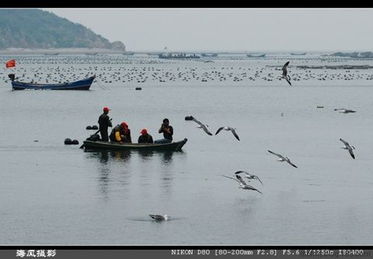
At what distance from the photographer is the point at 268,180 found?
26.4 m

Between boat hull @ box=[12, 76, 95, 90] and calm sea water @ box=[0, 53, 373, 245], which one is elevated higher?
boat hull @ box=[12, 76, 95, 90]

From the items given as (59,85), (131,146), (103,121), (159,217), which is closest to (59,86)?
(59,85)

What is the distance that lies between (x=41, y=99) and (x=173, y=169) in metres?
42.3

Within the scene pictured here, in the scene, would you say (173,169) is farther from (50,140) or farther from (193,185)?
(50,140)

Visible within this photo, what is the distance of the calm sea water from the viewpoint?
744 inches

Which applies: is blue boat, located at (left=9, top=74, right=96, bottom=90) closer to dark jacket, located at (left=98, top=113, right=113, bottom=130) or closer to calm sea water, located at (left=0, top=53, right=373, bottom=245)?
calm sea water, located at (left=0, top=53, right=373, bottom=245)

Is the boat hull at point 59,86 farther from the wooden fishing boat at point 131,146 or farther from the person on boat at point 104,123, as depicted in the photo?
the person on boat at point 104,123

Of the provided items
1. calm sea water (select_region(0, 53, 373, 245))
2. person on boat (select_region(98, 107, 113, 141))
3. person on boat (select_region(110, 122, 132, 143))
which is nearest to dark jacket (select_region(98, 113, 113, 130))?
person on boat (select_region(98, 107, 113, 141))

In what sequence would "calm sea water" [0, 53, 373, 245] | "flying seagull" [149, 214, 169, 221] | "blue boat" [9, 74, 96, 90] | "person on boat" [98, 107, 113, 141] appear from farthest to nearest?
1. "blue boat" [9, 74, 96, 90]
2. "person on boat" [98, 107, 113, 141]
3. "flying seagull" [149, 214, 169, 221]
4. "calm sea water" [0, 53, 373, 245]

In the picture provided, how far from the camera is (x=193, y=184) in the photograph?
84.0 ft

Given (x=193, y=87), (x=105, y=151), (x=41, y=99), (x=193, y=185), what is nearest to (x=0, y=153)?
(x=105, y=151)

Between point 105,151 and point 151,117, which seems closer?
point 105,151

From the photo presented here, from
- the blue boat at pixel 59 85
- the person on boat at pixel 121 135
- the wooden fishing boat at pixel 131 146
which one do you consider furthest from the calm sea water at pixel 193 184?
the blue boat at pixel 59 85

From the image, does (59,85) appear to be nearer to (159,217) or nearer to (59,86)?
(59,86)
